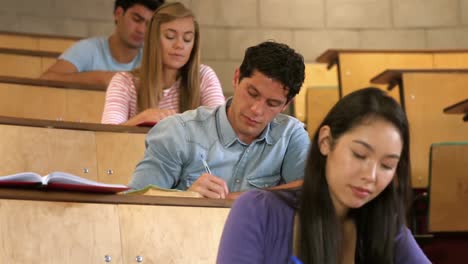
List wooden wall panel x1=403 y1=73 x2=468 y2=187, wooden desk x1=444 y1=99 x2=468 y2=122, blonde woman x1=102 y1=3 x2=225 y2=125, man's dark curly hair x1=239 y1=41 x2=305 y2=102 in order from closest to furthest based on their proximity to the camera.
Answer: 1. man's dark curly hair x1=239 y1=41 x2=305 y2=102
2. blonde woman x1=102 y1=3 x2=225 y2=125
3. wooden desk x1=444 y1=99 x2=468 y2=122
4. wooden wall panel x1=403 y1=73 x2=468 y2=187

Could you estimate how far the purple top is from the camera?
1.17m

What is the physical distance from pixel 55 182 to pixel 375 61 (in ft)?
8.74

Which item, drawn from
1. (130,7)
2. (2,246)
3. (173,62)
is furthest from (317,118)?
(2,246)

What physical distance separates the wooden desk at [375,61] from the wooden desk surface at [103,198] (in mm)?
2259

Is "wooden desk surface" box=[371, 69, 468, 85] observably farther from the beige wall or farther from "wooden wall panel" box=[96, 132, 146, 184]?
"wooden wall panel" box=[96, 132, 146, 184]

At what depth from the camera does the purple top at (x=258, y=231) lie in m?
1.17

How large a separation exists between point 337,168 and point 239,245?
16cm

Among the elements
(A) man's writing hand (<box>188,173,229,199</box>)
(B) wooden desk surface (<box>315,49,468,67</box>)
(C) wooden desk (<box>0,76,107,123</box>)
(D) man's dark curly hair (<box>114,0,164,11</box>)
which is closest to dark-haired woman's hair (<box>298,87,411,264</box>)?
(A) man's writing hand (<box>188,173,229,199</box>)

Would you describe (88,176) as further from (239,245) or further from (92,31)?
(92,31)

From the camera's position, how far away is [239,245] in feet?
3.84

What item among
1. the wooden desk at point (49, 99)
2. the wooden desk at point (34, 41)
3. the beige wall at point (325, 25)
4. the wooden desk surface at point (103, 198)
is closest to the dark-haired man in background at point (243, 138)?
the wooden desk surface at point (103, 198)

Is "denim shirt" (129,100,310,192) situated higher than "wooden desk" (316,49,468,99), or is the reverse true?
"wooden desk" (316,49,468,99)

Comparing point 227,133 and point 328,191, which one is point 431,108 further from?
point 328,191

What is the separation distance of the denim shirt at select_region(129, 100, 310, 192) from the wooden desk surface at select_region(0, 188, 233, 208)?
0.86 ft
